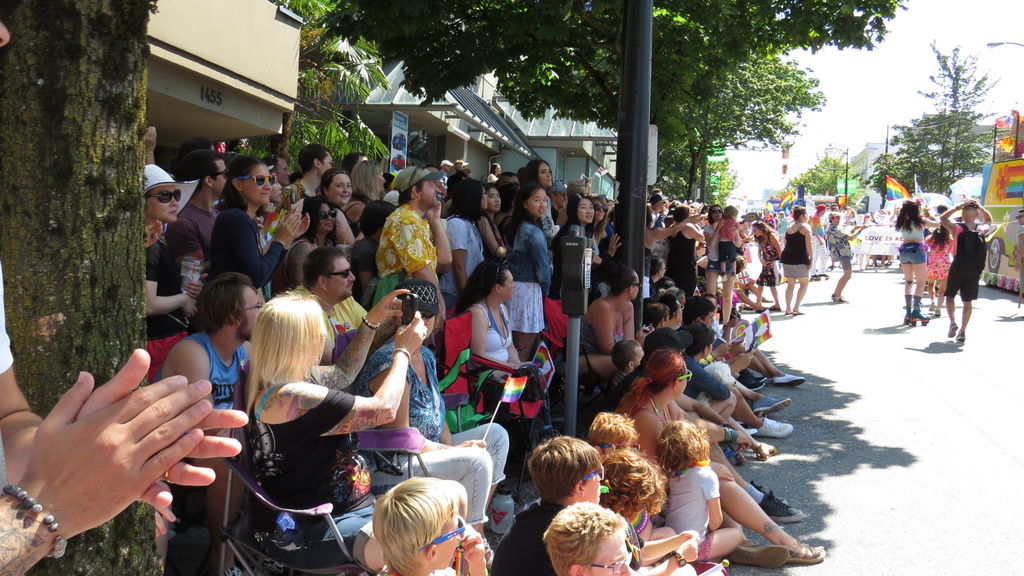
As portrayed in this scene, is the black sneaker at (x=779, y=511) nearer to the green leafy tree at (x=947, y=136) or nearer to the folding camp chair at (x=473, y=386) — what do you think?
the folding camp chair at (x=473, y=386)

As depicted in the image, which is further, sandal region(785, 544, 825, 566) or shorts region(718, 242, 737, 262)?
shorts region(718, 242, 737, 262)

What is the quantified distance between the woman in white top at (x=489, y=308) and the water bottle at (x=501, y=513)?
942 millimetres

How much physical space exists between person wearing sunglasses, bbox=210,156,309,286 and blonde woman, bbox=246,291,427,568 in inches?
57.8

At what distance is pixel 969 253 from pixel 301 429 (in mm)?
11504

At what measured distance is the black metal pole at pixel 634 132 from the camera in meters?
7.25

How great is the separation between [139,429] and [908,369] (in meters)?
10.2

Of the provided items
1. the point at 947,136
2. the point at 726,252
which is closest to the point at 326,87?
the point at 726,252

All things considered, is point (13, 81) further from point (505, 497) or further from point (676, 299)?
point (676, 299)

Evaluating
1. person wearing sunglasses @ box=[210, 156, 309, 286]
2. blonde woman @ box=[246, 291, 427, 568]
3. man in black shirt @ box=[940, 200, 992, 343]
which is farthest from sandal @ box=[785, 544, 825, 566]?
man in black shirt @ box=[940, 200, 992, 343]

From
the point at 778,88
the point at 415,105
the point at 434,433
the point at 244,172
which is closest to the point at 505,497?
the point at 434,433

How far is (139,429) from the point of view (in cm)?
146

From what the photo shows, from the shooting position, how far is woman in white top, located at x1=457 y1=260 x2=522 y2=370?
573cm

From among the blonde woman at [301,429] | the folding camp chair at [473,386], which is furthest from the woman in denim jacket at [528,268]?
the blonde woman at [301,429]

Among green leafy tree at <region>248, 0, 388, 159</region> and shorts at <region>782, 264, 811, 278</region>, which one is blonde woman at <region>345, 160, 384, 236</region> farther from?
shorts at <region>782, 264, 811, 278</region>
